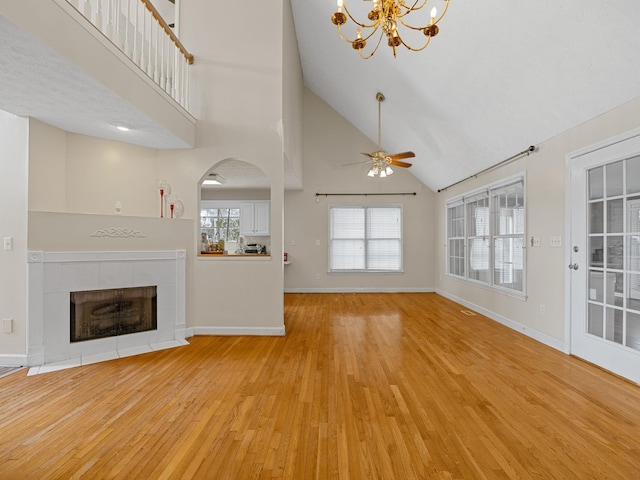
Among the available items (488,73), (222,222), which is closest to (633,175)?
(488,73)

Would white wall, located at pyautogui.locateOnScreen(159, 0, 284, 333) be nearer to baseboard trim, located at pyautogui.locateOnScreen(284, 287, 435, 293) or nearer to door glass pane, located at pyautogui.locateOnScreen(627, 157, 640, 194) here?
door glass pane, located at pyautogui.locateOnScreen(627, 157, 640, 194)

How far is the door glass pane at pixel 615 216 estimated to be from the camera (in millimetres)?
3020

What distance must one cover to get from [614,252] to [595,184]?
2.24 ft

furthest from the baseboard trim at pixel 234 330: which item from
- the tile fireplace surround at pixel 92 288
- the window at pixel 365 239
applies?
the window at pixel 365 239

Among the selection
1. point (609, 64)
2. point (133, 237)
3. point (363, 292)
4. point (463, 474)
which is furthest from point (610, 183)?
point (363, 292)

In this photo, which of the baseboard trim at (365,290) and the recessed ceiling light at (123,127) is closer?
the recessed ceiling light at (123,127)

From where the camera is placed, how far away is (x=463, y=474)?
173 cm

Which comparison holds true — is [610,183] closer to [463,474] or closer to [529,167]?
[529,167]

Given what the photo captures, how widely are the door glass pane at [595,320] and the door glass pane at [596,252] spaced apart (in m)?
0.41

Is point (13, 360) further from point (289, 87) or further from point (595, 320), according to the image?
point (595, 320)

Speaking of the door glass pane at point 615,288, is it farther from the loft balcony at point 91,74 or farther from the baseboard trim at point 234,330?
the loft balcony at point 91,74

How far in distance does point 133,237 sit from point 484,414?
3.86m

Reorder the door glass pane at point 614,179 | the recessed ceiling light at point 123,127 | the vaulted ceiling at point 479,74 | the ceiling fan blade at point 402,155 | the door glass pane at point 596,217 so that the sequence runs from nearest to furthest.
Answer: the vaulted ceiling at point 479,74 < the door glass pane at point 614,179 < the door glass pane at point 596,217 < the recessed ceiling light at point 123,127 < the ceiling fan blade at point 402,155

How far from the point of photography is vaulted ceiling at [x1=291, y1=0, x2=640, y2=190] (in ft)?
8.86
